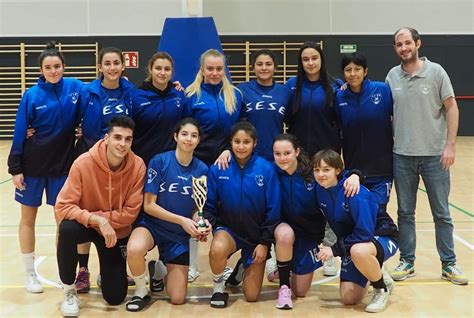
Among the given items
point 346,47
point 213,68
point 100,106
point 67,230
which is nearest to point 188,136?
point 213,68

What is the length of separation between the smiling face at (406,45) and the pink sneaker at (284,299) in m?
1.97

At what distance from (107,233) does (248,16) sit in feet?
37.2

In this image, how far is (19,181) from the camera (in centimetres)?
399

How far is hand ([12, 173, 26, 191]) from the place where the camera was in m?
3.98

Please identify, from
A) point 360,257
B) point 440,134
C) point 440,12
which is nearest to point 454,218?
point 440,134

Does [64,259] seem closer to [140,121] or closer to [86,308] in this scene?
[86,308]

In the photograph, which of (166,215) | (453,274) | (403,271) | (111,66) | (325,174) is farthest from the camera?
(403,271)

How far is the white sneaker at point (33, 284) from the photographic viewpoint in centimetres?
404

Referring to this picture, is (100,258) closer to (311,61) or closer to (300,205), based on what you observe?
(300,205)

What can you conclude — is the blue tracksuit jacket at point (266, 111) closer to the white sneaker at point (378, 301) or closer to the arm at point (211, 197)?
the arm at point (211, 197)

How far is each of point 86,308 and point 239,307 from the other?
1.05 m

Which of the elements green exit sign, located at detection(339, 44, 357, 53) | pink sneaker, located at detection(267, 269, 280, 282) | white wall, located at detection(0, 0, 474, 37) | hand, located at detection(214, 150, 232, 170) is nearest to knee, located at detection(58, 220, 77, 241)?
hand, located at detection(214, 150, 232, 170)

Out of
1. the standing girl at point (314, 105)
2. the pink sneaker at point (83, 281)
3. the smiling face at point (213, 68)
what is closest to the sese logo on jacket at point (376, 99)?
the standing girl at point (314, 105)

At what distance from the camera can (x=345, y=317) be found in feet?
11.6
